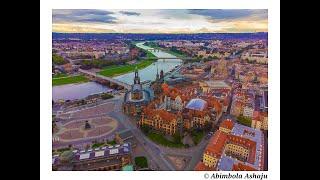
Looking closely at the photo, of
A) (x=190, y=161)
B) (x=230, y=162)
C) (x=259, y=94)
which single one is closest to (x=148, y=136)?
(x=190, y=161)

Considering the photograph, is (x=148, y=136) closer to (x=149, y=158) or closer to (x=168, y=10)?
(x=149, y=158)

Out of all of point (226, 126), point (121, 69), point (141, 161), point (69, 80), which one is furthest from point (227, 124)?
point (69, 80)

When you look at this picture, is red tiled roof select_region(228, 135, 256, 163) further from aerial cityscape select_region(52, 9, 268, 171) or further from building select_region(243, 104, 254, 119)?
building select_region(243, 104, 254, 119)

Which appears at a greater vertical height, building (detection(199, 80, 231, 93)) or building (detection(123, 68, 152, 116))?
building (detection(199, 80, 231, 93))

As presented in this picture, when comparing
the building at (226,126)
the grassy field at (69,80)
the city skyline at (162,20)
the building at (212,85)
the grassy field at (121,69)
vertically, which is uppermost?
the city skyline at (162,20)

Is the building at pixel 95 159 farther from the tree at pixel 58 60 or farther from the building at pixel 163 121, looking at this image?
the tree at pixel 58 60

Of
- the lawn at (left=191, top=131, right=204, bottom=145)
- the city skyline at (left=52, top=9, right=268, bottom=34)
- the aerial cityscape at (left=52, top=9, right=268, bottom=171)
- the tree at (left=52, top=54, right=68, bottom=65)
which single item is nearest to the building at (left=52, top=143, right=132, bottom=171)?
the aerial cityscape at (left=52, top=9, right=268, bottom=171)

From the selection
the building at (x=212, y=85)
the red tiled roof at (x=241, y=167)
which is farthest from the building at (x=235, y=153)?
the building at (x=212, y=85)
